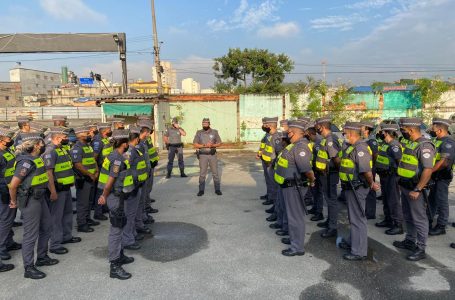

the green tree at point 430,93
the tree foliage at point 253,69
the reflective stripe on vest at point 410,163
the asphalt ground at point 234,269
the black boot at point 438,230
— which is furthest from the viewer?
the tree foliage at point 253,69

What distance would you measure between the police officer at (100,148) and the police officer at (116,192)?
7.75 ft

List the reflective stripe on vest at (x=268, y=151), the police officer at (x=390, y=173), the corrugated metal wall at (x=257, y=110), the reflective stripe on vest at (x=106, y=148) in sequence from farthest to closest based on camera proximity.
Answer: the corrugated metal wall at (x=257, y=110) → the reflective stripe on vest at (x=268, y=151) → the reflective stripe on vest at (x=106, y=148) → the police officer at (x=390, y=173)

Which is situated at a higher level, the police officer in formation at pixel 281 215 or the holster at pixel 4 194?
the holster at pixel 4 194

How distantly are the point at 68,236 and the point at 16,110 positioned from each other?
35.5 meters

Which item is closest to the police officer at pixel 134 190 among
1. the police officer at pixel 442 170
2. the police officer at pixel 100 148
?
the police officer at pixel 100 148

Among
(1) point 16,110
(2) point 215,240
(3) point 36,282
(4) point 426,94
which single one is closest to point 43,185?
(3) point 36,282

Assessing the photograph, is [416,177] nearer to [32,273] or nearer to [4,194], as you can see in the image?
[32,273]

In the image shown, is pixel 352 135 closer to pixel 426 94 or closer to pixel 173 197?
pixel 173 197

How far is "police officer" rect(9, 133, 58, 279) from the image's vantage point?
4.06 m

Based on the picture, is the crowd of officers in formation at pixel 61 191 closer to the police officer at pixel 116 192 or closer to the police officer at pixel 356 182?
the police officer at pixel 116 192

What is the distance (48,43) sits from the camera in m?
18.2

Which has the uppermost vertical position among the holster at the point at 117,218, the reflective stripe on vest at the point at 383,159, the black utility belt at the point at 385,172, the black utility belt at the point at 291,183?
the reflective stripe on vest at the point at 383,159

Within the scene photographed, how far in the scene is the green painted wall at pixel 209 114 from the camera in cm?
1816

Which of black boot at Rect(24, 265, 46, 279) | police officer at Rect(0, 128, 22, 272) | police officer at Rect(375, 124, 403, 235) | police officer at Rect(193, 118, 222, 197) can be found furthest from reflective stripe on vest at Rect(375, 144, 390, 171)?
police officer at Rect(0, 128, 22, 272)
